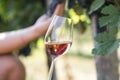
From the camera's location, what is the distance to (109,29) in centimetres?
194

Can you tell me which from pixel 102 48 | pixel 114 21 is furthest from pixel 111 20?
pixel 102 48

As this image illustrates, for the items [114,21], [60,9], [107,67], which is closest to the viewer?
[114,21]

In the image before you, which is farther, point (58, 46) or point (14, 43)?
point (14, 43)

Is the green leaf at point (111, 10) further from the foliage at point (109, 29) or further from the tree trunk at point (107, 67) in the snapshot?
the tree trunk at point (107, 67)

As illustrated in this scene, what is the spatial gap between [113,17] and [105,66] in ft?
2.70

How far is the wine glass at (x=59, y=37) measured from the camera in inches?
79.7

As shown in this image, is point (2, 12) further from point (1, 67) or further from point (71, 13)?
point (1, 67)

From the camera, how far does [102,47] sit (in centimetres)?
198

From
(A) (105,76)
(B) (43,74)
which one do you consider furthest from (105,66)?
(B) (43,74)

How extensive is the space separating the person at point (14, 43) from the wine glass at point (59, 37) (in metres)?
0.32

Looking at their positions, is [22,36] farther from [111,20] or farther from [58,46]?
[111,20]

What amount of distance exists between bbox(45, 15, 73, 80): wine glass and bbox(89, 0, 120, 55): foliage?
13 cm

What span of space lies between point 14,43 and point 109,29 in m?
0.67

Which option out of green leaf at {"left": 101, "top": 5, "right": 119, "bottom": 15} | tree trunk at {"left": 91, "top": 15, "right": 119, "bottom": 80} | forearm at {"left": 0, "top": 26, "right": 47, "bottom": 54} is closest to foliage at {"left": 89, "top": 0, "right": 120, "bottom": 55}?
green leaf at {"left": 101, "top": 5, "right": 119, "bottom": 15}
